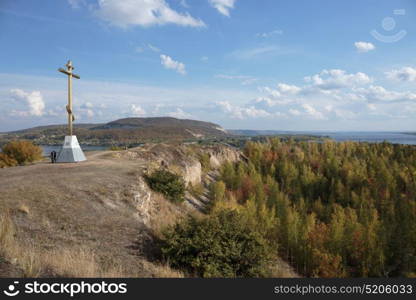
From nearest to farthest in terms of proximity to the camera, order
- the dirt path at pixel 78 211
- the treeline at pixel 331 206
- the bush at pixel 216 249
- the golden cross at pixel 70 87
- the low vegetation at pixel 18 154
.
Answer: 1. the bush at pixel 216 249
2. the dirt path at pixel 78 211
3. the golden cross at pixel 70 87
4. the treeline at pixel 331 206
5. the low vegetation at pixel 18 154

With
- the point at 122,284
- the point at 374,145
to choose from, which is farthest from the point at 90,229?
the point at 374,145

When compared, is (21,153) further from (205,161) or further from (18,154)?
(205,161)

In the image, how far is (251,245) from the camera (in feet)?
34.8

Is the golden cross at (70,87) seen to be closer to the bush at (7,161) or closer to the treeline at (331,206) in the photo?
the treeline at (331,206)

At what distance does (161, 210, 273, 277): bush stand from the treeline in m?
1.60

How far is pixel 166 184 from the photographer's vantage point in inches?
725

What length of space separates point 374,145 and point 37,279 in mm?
114057

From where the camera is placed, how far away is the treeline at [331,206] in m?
27.1

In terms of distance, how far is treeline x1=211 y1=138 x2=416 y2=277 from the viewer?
2712 centimetres

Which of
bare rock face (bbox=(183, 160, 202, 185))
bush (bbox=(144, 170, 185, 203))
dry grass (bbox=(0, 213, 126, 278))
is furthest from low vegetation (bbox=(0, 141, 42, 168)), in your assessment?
dry grass (bbox=(0, 213, 126, 278))

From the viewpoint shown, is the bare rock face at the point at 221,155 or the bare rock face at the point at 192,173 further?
the bare rock face at the point at 221,155

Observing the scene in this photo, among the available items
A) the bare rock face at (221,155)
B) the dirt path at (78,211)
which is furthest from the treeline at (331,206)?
the dirt path at (78,211)

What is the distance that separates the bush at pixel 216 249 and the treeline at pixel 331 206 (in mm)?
1599

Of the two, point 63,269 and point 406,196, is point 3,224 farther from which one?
point 406,196
